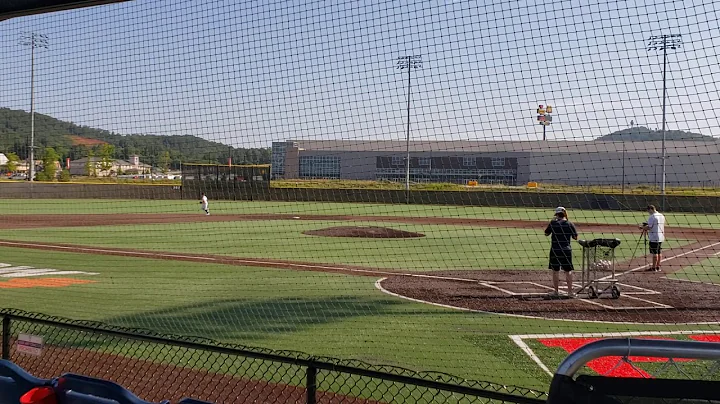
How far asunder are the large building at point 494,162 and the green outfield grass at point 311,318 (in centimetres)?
192

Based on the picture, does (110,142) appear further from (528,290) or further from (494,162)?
(528,290)

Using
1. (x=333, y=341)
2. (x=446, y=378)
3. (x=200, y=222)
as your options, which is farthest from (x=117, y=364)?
(x=200, y=222)

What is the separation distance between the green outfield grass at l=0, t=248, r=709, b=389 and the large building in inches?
75.7

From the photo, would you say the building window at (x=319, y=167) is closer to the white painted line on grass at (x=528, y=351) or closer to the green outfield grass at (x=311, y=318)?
the green outfield grass at (x=311, y=318)

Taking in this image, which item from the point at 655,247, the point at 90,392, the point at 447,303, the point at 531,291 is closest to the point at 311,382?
the point at 90,392

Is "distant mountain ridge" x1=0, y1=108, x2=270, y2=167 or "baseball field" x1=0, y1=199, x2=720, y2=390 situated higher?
"distant mountain ridge" x1=0, y1=108, x2=270, y2=167

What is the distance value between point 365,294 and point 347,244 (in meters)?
9.49

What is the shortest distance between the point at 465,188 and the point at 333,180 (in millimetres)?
2165

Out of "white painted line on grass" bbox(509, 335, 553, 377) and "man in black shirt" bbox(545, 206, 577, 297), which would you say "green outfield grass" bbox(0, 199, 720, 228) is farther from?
"white painted line on grass" bbox(509, 335, 553, 377)

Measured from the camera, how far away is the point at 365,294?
38.4ft

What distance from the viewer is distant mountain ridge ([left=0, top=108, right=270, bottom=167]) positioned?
789 centimetres

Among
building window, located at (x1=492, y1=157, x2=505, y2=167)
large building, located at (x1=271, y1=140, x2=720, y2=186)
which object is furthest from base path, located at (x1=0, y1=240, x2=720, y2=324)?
building window, located at (x1=492, y1=157, x2=505, y2=167)

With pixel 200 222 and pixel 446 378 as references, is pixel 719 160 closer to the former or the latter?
pixel 446 378

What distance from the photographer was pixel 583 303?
1107 centimetres
